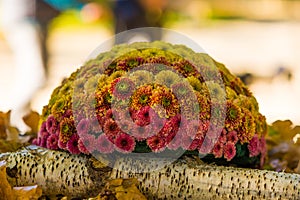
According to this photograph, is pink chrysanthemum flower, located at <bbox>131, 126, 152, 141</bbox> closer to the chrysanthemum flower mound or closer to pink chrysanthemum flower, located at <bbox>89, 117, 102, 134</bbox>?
the chrysanthemum flower mound

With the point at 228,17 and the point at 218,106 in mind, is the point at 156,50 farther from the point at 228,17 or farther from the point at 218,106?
the point at 228,17

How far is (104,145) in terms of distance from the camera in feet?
7.00

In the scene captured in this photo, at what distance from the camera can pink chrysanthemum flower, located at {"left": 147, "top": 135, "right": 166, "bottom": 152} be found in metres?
2.11

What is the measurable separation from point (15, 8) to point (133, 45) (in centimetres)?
395

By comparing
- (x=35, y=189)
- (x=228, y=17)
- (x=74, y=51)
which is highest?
(x=228, y=17)

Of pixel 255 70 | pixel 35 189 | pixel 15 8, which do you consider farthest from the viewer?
pixel 255 70

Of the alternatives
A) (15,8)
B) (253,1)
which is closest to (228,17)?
(253,1)

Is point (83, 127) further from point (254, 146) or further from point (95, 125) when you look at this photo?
point (254, 146)

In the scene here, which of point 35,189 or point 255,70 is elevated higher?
point 255,70

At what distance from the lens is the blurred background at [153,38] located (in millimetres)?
6660

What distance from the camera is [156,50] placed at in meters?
2.41

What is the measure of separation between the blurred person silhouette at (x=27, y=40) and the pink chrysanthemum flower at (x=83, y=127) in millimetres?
3894

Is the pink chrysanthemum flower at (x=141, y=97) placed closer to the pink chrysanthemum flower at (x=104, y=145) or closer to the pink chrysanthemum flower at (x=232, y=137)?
the pink chrysanthemum flower at (x=104, y=145)

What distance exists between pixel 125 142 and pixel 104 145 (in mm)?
70
